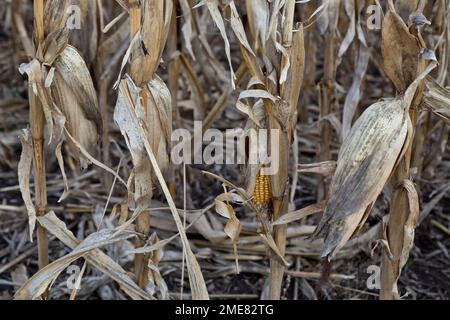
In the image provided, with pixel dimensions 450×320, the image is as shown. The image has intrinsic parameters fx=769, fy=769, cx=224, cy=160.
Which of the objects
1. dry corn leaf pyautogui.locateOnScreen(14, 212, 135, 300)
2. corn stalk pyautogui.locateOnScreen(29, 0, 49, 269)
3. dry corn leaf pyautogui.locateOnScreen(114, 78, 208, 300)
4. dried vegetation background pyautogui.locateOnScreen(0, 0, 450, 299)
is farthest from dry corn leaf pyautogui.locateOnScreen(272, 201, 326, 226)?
corn stalk pyautogui.locateOnScreen(29, 0, 49, 269)

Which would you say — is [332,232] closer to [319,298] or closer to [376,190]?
[376,190]

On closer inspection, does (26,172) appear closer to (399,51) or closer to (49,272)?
(49,272)

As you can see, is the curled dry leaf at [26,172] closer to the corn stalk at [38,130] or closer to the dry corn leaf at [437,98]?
the corn stalk at [38,130]

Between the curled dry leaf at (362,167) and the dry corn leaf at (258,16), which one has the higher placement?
the dry corn leaf at (258,16)

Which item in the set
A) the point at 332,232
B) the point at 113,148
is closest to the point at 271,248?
the point at 332,232

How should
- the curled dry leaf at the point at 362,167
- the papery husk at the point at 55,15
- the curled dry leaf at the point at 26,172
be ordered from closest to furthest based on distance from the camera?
the curled dry leaf at the point at 362,167 < the papery husk at the point at 55,15 < the curled dry leaf at the point at 26,172

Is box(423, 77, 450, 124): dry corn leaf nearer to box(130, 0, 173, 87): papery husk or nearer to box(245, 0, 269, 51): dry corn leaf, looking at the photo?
box(245, 0, 269, 51): dry corn leaf

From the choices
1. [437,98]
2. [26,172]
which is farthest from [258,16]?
[26,172]

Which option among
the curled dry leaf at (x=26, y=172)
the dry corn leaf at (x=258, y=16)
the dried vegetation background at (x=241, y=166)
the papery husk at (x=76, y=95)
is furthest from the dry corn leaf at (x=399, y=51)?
the curled dry leaf at (x=26, y=172)
